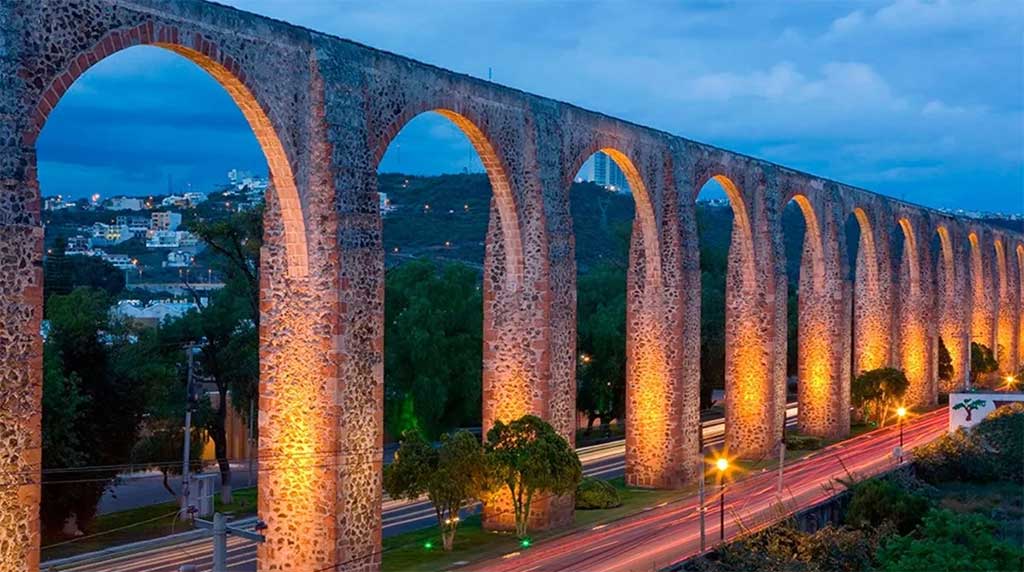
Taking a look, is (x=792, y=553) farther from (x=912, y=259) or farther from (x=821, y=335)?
(x=912, y=259)

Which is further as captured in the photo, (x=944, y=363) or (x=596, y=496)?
(x=944, y=363)

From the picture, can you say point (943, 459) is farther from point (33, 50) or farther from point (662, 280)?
point (33, 50)

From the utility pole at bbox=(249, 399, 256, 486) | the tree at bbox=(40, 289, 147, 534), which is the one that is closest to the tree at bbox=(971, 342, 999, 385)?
the utility pole at bbox=(249, 399, 256, 486)

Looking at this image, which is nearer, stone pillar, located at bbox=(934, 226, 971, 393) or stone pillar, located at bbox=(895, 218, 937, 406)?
stone pillar, located at bbox=(895, 218, 937, 406)

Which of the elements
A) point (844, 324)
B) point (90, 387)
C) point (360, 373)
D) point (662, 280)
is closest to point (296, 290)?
point (360, 373)

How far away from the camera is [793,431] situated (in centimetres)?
4178

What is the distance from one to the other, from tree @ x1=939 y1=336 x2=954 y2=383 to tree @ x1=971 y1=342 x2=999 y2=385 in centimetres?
265

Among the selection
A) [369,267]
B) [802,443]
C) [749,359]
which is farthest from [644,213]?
[802,443]

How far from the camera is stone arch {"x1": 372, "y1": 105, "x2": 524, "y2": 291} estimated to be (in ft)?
74.3

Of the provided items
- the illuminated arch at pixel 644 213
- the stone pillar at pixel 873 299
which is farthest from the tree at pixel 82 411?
the stone pillar at pixel 873 299

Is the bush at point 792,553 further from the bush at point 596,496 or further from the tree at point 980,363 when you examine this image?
the tree at point 980,363

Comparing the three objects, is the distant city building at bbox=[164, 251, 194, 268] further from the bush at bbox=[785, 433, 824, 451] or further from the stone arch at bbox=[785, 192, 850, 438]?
the bush at bbox=[785, 433, 824, 451]

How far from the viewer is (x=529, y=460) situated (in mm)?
22562

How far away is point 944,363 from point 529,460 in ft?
122
